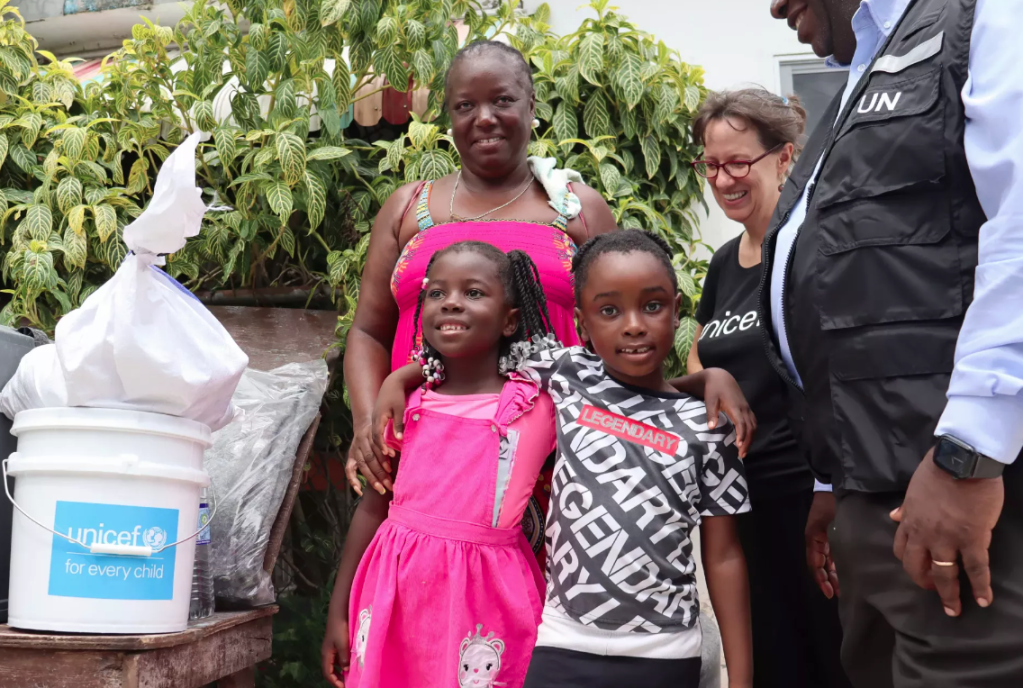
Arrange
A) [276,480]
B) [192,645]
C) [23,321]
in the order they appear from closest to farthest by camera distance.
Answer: [192,645]
[276,480]
[23,321]

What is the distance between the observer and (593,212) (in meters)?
2.43

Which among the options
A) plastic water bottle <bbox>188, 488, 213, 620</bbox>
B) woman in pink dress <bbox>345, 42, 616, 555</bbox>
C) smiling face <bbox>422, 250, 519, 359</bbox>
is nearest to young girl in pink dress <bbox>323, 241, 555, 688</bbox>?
smiling face <bbox>422, 250, 519, 359</bbox>

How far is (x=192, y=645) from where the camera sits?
2209 millimetres

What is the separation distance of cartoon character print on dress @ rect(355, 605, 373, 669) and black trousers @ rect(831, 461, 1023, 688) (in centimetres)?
94

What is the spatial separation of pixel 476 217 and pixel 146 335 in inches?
32.1

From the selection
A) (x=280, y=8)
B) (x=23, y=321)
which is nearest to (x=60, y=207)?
(x=23, y=321)

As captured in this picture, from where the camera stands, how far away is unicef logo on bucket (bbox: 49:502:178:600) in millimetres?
2008

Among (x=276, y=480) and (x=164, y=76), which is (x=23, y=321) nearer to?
(x=164, y=76)

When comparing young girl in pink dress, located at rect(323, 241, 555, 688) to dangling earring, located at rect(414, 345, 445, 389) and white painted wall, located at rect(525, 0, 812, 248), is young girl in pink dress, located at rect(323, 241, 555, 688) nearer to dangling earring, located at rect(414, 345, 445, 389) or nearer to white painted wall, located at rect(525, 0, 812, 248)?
dangling earring, located at rect(414, 345, 445, 389)

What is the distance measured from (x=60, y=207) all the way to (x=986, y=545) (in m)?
3.33

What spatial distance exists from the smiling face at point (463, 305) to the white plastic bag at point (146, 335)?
0.52m

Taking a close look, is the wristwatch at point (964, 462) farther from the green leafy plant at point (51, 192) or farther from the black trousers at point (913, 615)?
the green leafy plant at point (51, 192)

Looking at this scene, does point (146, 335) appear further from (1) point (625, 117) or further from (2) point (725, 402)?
(1) point (625, 117)

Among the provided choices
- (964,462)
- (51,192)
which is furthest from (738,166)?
(51,192)
